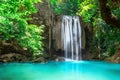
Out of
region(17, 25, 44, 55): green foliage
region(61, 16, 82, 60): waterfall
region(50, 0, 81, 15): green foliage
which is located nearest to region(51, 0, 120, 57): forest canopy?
region(50, 0, 81, 15): green foliage

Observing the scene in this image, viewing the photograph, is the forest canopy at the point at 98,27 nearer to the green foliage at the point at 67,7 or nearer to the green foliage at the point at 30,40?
the green foliage at the point at 67,7

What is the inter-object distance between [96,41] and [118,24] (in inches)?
767

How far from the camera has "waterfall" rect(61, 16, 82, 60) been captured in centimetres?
2577

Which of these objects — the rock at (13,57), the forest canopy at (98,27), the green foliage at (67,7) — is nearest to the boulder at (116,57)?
the forest canopy at (98,27)

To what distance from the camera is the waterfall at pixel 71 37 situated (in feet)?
84.5

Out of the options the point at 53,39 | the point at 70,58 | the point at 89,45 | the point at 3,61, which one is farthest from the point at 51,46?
the point at 3,61

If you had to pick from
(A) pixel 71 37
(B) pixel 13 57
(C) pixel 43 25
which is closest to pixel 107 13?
(C) pixel 43 25

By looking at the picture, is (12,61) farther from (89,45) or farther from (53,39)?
(89,45)

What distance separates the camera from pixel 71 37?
86.5 feet

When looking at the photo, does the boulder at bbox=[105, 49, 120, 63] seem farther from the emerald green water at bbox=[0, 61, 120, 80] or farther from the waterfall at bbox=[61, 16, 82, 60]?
the emerald green water at bbox=[0, 61, 120, 80]

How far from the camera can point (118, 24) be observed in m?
5.41

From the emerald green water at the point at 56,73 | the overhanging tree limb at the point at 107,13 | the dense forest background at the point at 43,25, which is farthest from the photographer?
the emerald green water at the point at 56,73

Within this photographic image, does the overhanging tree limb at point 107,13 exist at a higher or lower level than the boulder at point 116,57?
higher

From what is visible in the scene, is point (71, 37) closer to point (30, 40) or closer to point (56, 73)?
point (30, 40)
